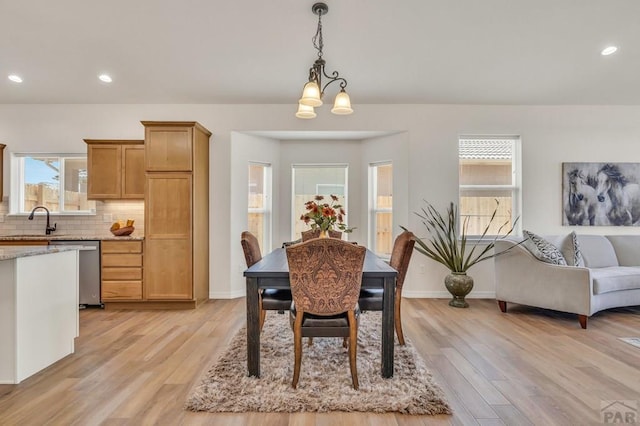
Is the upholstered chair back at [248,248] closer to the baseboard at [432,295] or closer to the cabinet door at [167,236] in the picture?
the cabinet door at [167,236]

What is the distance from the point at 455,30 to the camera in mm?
3188

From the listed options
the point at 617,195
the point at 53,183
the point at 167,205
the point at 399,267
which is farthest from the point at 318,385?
the point at 617,195

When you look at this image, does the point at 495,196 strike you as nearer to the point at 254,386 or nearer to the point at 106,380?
the point at 254,386

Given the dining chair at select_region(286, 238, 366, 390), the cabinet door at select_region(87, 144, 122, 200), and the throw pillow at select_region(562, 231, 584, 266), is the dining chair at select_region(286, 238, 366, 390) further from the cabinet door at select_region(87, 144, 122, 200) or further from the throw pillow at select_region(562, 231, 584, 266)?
the cabinet door at select_region(87, 144, 122, 200)

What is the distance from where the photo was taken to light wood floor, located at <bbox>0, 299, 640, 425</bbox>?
182 cm

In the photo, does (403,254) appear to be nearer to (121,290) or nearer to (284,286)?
(284,286)

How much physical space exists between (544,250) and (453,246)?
989 mm

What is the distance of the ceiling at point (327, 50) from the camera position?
2.96 metres

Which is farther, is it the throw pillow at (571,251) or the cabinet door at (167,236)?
the cabinet door at (167,236)

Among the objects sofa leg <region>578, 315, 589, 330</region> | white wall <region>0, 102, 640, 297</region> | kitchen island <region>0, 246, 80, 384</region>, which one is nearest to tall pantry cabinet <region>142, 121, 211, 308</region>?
white wall <region>0, 102, 640, 297</region>

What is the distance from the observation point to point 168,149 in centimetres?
393

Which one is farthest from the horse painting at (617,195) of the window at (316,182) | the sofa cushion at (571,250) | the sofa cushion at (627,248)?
the window at (316,182)

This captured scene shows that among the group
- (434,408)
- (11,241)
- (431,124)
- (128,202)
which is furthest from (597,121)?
(11,241)

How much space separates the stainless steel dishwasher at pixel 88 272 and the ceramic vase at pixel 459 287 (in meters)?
4.37
